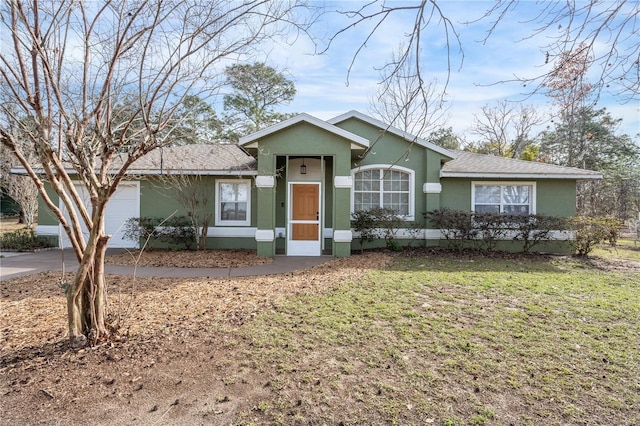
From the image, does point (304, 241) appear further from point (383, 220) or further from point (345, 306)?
point (345, 306)

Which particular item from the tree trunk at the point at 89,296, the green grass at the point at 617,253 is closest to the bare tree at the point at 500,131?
the green grass at the point at 617,253

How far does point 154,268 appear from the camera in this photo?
29.0ft

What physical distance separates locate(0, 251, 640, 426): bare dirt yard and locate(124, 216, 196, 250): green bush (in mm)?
5114

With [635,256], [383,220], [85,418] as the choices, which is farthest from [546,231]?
[85,418]

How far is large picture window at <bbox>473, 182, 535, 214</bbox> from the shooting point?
12484 millimetres

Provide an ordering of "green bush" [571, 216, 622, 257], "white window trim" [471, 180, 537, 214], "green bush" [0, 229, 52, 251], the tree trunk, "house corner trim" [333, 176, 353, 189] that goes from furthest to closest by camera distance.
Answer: "white window trim" [471, 180, 537, 214]
"green bush" [0, 229, 52, 251]
"green bush" [571, 216, 622, 257]
"house corner trim" [333, 176, 353, 189]
the tree trunk

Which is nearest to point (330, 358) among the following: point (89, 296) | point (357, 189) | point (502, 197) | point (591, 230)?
point (89, 296)

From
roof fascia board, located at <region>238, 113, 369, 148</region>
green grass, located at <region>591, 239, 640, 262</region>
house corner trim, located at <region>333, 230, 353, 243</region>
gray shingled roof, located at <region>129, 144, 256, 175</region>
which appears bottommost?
green grass, located at <region>591, 239, 640, 262</region>

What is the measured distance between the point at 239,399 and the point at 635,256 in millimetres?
14638

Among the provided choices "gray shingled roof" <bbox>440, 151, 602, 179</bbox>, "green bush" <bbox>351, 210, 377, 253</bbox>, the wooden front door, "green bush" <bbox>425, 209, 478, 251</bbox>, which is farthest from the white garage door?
"gray shingled roof" <bbox>440, 151, 602, 179</bbox>

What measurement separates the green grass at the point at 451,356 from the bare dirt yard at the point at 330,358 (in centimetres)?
2

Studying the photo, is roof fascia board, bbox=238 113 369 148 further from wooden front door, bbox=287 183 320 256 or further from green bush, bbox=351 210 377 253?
green bush, bbox=351 210 377 253

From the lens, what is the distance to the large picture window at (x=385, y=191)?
490 inches

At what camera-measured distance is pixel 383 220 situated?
1130cm
